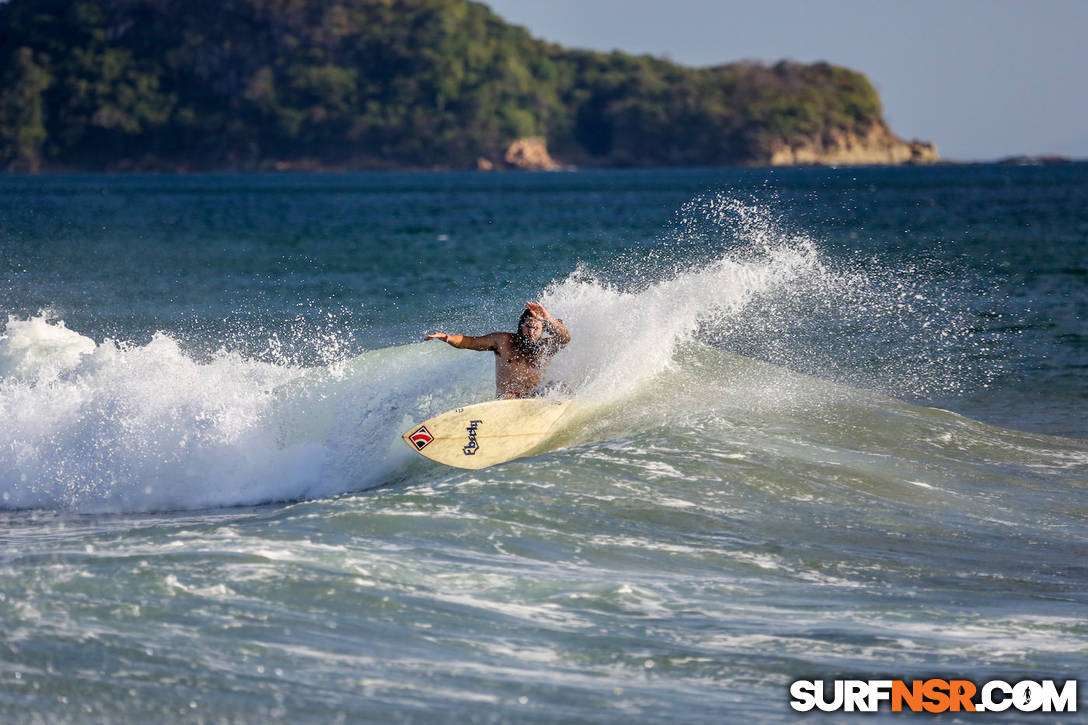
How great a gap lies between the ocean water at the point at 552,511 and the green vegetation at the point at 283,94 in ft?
537

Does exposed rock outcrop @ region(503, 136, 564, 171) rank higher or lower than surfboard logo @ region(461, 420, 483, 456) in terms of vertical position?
higher

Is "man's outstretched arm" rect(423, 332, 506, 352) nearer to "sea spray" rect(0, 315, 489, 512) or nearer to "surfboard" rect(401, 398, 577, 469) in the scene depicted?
"surfboard" rect(401, 398, 577, 469)

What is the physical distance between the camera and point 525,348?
12.2 meters

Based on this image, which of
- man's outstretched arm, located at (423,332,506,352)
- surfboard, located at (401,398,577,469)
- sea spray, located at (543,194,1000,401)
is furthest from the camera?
sea spray, located at (543,194,1000,401)

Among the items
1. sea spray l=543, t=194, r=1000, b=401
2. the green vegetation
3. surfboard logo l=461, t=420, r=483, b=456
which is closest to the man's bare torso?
surfboard logo l=461, t=420, r=483, b=456

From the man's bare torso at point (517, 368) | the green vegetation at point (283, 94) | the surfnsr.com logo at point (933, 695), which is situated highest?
the green vegetation at point (283, 94)

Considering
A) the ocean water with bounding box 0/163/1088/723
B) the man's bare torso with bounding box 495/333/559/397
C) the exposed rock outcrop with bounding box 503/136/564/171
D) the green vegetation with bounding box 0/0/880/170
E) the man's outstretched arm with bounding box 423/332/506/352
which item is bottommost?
the ocean water with bounding box 0/163/1088/723

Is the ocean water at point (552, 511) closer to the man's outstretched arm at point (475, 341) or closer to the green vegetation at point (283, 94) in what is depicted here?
the man's outstretched arm at point (475, 341)

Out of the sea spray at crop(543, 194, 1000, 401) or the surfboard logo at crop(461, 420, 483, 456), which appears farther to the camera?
the sea spray at crop(543, 194, 1000, 401)

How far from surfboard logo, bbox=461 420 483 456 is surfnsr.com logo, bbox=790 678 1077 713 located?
5.30m

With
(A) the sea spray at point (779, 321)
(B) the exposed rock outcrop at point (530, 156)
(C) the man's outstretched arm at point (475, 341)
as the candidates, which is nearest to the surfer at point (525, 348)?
(C) the man's outstretched arm at point (475, 341)

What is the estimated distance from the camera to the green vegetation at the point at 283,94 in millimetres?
178125

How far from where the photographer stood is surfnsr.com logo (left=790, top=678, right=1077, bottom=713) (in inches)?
249

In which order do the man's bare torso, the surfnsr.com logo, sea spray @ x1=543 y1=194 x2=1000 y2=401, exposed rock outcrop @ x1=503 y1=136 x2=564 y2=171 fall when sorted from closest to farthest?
the surfnsr.com logo → the man's bare torso → sea spray @ x1=543 y1=194 x2=1000 y2=401 → exposed rock outcrop @ x1=503 y1=136 x2=564 y2=171
